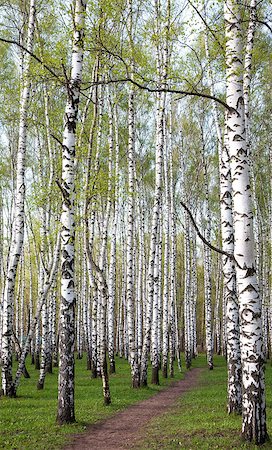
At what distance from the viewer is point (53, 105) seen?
1872 cm

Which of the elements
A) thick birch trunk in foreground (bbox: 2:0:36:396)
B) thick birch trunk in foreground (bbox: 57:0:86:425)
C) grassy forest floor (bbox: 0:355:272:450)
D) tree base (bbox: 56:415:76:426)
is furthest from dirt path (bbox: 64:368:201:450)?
thick birch trunk in foreground (bbox: 2:0:36:396)

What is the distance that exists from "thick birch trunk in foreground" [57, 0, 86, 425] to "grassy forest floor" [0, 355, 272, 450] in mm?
599

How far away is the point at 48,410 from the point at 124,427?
2.23 m

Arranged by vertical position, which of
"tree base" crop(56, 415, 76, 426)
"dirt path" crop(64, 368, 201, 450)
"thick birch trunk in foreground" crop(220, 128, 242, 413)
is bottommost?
"dirt path" crop(64, 368, 201, 450)

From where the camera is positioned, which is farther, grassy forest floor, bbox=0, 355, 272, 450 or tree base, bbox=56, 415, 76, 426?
tree base, bbox=56, 415, 76, 426

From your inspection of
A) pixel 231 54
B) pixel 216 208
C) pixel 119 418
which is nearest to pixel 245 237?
pixel 231 54

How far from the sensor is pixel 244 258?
616cm

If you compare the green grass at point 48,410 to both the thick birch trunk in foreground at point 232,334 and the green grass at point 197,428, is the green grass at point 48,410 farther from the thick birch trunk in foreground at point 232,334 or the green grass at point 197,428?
the thick birch trunk in foreground at point 232,334

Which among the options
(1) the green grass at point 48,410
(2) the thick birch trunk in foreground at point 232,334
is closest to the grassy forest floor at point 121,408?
(1) the green grass at point 48,410

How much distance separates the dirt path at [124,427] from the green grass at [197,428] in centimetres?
28

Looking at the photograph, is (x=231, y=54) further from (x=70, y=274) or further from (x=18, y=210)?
(x=18, y=210)

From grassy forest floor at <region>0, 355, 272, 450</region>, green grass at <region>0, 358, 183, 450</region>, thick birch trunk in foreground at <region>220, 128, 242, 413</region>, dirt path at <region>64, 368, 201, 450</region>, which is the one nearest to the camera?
grassy forest floor at <region>0, 355, 272, 450</region>

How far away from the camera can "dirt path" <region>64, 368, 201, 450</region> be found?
7.25 metres

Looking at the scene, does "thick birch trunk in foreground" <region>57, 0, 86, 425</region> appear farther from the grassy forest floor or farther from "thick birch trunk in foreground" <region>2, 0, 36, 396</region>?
"thick birch trunk in foreground" <region>2, 0, 36, 396</region>
